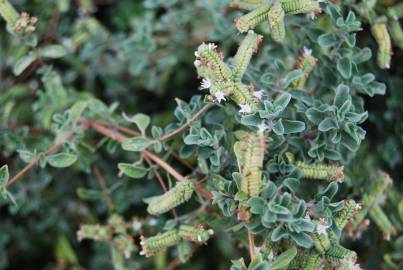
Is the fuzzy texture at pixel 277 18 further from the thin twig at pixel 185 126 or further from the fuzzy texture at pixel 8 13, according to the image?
the fuzzy texture at pixel 8 13

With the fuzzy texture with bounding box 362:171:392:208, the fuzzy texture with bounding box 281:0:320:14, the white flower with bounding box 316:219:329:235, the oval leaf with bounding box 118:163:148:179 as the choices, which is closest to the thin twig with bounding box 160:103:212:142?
the oval leaf with bounding box 118:163:148:179

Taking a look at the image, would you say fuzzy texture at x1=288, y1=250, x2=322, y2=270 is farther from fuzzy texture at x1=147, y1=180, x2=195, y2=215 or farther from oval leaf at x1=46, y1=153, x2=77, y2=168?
oval leaf at x1=46, y1=153, x2=77, y2=168

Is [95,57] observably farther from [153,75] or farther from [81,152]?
[81,152]

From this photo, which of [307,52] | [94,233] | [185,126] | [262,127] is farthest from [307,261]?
[94,233]

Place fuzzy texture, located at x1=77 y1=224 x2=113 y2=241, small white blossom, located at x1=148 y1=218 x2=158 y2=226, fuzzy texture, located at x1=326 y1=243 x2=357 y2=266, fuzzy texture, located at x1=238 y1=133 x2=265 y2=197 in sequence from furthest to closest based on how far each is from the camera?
small white blossom, located at x1=148 y1=218 x2=158 y2=226
fuzzy texture, located at x1=77 y1=224 x2=113 y2=241
fuzzy texture, located at x1=326 y1=243 x2=357 y2=266
fuzzy texture, located at x1=238 y1=133 x2=265 y2=197

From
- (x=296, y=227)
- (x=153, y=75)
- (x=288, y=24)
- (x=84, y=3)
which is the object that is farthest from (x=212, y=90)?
(x=84, y=3)

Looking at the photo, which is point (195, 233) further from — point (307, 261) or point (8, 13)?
point (8, 13)
